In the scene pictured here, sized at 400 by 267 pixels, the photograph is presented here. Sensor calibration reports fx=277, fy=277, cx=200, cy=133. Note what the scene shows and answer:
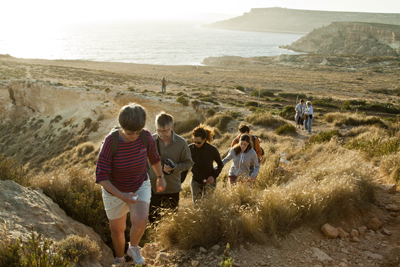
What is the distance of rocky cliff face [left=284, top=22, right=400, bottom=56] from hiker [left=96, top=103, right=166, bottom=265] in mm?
99027

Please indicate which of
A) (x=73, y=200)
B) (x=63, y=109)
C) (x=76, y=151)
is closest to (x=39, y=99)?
(x=63, y=109)

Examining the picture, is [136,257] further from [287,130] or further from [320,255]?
[287,130]

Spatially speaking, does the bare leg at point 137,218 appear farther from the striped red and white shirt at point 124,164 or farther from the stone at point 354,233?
the stone at point 354,233

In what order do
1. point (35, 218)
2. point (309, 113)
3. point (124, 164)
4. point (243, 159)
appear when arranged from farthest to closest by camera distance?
1. point (309, 113)
2. point (243, 159)
3. point (35, 218)
4. point (124, 164)

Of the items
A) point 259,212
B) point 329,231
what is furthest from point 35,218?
point 329,231

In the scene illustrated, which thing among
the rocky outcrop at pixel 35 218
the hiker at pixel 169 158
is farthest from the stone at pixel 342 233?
the rocky outcrop at pixel 35 218

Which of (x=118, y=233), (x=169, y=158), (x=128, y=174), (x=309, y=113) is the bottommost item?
(x=118, y=233)

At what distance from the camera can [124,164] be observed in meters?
2.70

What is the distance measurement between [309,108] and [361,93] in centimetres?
2542

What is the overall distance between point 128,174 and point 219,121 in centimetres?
1281

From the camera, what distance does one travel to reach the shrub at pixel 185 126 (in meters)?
16.4

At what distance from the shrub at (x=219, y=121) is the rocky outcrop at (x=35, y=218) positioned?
38.5 ft

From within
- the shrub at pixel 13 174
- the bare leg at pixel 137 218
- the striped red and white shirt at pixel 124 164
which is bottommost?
the shrub at pixel 13 174

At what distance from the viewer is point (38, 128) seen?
21.7 metres
